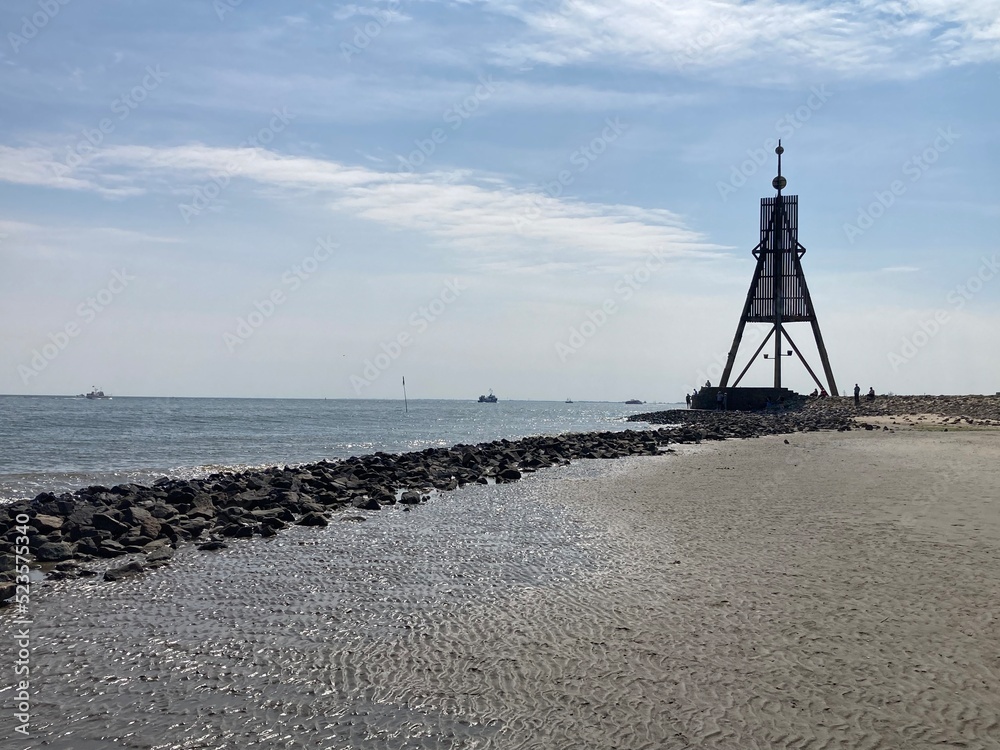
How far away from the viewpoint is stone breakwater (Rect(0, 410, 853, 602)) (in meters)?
12.1

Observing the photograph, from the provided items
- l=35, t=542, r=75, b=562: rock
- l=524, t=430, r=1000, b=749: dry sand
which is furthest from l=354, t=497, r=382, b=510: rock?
l=35, t=542, r=75, b=562: rock

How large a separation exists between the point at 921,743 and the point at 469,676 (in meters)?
3.45

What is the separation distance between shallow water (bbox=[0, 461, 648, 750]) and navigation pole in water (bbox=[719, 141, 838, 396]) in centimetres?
5113

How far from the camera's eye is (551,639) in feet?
25.3

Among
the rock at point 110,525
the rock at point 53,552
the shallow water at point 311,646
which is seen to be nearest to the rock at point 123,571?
the shallow water at point 311,646

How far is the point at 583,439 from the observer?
37.7 m

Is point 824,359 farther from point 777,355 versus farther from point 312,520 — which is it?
point 312,520

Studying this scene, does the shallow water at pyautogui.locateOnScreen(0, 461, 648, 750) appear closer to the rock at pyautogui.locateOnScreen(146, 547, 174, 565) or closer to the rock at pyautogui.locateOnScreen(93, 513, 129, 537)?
the rock at pyautogui.locateOnScreen(146, 547, 174, 565)

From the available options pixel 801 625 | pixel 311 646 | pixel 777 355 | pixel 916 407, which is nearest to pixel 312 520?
pixel 311 646

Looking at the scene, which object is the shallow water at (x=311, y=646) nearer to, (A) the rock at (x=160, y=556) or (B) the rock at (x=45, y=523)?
(A) the rock at (x=160, y=556)

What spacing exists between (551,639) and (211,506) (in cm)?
1085

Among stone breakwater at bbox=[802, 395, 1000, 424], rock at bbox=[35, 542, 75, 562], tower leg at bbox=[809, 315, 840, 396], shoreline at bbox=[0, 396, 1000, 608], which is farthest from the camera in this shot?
tower leg at bbox=[809, 315, 840, 396]

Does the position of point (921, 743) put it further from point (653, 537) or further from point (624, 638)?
point (653, 537)

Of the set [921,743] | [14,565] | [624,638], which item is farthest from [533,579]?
[14,565]
